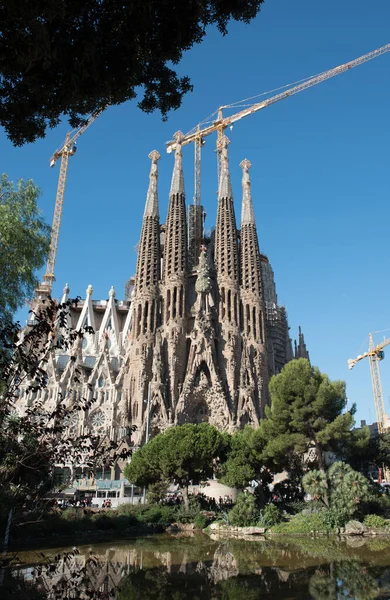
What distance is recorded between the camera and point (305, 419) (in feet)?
84.4

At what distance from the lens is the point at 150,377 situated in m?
43.3

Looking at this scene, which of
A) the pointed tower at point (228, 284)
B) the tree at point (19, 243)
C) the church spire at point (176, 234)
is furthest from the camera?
the church spire at point (176, 234)

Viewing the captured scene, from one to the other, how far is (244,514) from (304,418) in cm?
590

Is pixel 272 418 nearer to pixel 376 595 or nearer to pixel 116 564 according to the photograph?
pixel 116 564

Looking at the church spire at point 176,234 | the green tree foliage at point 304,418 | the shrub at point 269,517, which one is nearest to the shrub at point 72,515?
the shrub at point 269,517

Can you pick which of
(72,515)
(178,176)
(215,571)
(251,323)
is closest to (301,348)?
(251,323)

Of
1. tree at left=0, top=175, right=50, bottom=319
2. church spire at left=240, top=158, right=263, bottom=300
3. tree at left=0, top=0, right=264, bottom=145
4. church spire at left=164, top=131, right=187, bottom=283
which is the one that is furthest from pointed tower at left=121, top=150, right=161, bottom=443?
tree at left=0, top=0, right=264, bottom=145

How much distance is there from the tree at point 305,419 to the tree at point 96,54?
19.9 m

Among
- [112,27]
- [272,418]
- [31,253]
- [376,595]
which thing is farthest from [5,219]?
[272,418]

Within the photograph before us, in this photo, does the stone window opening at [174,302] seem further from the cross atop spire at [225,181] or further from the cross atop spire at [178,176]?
the cross atop spire at [225,181]

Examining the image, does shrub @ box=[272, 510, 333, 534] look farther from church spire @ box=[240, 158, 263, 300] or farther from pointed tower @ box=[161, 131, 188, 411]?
church spire @ box=[240, 158, 263, 300]

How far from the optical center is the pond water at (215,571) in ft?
33.2

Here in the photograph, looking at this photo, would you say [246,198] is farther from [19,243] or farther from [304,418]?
[19,243]

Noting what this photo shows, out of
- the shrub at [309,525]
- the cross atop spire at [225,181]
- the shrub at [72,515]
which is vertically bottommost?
the shrub at [309,525]
